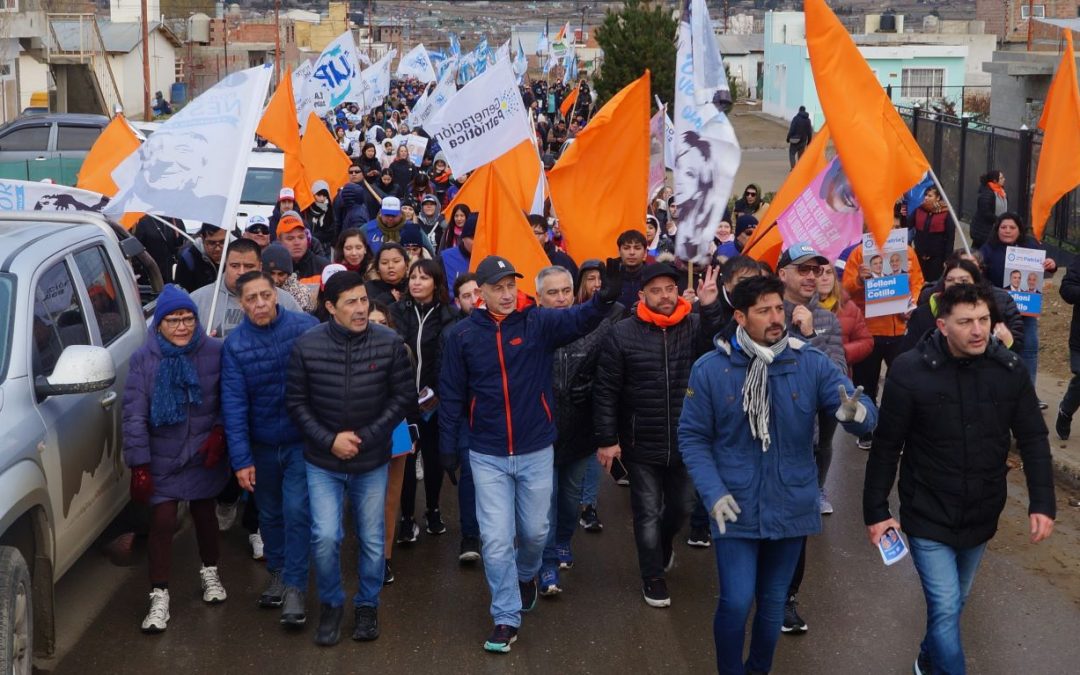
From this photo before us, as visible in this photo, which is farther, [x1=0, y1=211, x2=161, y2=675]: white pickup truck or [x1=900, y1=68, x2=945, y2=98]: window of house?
[x1=900, y1=68, x2=945, y2=98]: window of house

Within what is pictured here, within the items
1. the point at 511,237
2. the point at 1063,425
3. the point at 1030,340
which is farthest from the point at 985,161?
the point at 511,237

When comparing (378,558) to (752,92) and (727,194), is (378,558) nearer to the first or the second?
(727,194)

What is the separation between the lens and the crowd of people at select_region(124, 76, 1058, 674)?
5.21 m

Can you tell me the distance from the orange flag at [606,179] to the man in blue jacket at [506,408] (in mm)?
2653

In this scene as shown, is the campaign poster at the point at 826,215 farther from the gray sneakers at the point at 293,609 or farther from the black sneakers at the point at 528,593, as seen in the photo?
the gray sneakers at the point at 293,609

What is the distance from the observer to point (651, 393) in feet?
21.8

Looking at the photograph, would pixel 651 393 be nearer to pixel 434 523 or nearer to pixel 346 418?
pixel 346 418

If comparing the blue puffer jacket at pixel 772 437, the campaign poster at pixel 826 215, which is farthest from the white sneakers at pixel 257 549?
the campaign poster at pixel 826 215

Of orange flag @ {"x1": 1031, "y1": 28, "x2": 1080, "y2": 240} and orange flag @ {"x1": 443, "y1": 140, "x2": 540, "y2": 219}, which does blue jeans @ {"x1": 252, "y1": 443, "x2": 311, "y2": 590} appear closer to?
orange flag @ {"x1": 1031, "y1": 28, "x2": 1080, "y2": 240}

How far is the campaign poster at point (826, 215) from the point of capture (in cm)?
843

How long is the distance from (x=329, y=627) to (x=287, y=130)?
684cm

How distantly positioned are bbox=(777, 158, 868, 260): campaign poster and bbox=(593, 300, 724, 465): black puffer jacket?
2.03 meters

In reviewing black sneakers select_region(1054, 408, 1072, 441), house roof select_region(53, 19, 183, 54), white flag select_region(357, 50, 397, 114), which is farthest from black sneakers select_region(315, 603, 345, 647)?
house roof select_region(53, 19, 183, 54)

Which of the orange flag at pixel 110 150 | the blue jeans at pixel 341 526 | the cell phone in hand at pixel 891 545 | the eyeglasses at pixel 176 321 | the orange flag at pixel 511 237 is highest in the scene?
the orange flag at pixel 110 150
